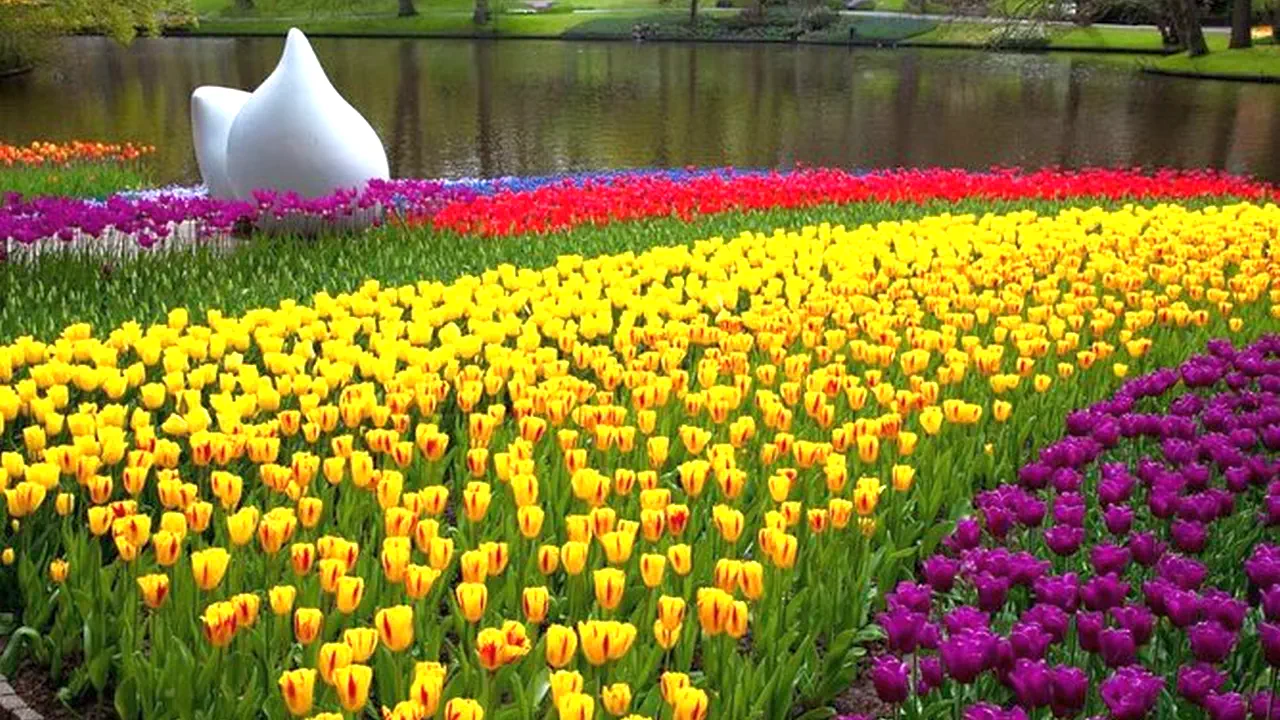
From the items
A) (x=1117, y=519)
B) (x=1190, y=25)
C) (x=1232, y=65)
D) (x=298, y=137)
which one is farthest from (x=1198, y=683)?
(x=1190, y=25)

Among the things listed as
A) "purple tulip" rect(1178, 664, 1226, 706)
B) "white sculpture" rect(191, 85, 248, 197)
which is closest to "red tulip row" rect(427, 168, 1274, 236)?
"white sculpture" rect(191, 85, 248, 197)

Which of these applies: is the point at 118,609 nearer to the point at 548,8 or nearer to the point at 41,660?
the point at 41,660

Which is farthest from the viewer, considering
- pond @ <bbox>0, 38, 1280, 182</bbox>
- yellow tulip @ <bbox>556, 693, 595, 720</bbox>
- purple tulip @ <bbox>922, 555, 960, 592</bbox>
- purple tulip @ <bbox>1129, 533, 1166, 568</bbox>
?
pond @ <bbox>0, 38, 1280, 182</bbox>

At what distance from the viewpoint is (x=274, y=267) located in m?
9.09

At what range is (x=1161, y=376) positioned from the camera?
5496mm

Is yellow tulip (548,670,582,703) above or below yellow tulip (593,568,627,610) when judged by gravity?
above

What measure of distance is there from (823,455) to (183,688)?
7.09ft

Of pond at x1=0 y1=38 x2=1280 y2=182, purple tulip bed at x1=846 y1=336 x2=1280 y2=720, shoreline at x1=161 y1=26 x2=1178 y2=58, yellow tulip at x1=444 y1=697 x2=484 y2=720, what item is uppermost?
yellow tulip at x1=444 y1=697 x2=484 y2=720

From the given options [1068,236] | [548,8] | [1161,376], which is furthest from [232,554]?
[548,8]

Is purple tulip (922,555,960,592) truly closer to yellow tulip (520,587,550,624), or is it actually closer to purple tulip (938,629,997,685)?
purple tulip (938,629,997,685)

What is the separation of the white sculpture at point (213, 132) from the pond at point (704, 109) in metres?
9.15

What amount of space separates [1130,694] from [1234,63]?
147 ft

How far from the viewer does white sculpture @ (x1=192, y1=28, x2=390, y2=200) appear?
1236 cm

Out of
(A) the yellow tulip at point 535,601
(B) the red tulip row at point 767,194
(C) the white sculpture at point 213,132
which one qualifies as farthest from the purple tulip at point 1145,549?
(C) the white sculpture at point 213,132
